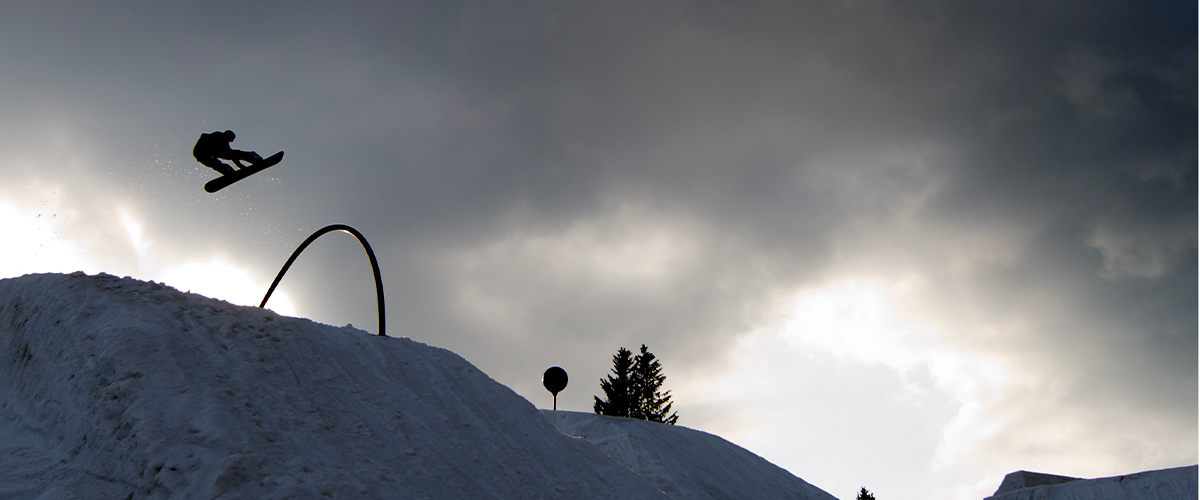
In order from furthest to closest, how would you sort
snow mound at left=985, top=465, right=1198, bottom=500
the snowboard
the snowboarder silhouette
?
snow mound at left=985, top=465, right=1198, bottom=500 → the snowboard → the snowboarder silhouette

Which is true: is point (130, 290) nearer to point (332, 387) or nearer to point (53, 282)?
point (53, 282)

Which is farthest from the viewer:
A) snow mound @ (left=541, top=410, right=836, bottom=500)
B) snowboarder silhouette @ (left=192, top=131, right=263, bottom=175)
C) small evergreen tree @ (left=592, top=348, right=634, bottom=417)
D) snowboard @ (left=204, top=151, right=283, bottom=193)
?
small evergreen tree @ (left=592, top=348, right=634, bottom=417)

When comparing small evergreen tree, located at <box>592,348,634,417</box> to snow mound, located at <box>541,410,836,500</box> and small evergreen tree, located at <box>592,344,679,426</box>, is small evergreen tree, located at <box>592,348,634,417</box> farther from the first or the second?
snow mound, located at <box>541,410,836,500</box>

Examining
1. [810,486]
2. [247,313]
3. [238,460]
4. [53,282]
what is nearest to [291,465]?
[238,460]

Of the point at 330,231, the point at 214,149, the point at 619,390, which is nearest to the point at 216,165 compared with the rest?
the point at 214,149

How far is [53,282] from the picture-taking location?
9.42 metres

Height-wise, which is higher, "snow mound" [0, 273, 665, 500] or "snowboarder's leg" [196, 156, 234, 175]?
"snowboarder's leg" [196, 156, 234, 175]

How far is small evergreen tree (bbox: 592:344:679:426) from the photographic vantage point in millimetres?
57219

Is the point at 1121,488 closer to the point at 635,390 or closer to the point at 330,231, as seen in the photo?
the point at 330,231

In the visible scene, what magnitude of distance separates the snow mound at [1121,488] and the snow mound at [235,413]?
15893 mm

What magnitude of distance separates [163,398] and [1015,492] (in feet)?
75.3

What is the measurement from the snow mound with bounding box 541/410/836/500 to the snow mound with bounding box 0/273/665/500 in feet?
17.1

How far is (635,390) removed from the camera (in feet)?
193

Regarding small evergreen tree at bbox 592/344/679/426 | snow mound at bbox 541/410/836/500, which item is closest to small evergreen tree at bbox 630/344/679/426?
small evergreen tree at bbox 592/344/679/426
